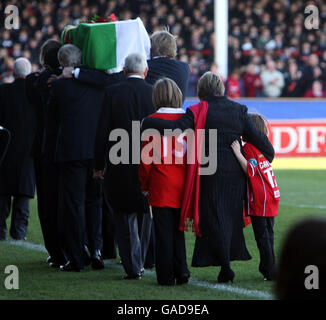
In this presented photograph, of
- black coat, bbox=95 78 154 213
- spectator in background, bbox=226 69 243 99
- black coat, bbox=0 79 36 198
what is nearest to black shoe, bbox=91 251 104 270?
black coat, bbox=95 78 154 213

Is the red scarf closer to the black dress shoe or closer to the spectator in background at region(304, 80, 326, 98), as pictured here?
the black dress shoe

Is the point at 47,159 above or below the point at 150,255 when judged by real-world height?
above

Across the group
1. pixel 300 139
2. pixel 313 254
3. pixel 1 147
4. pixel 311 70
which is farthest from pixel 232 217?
pixel 311 70

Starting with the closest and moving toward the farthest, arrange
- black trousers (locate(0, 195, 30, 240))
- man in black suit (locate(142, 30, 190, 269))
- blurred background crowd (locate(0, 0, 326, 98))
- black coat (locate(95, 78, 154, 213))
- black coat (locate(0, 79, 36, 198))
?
black coat (locate(95, 78, 154, 213))
man in black suit (locate(142, 30, 190, 269))
black trousers (locate(0, 195, 30, 240))
black coat (locate(0, 79, 36, 198))
blurred background crowd (locate(0, 0, 326, 98))

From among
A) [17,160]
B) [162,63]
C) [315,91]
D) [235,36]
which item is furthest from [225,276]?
[235,36]

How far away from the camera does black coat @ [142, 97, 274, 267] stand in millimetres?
5582

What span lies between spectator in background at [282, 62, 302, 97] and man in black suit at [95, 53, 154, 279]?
50.6 feet

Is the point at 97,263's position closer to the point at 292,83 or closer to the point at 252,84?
the point at 252,84

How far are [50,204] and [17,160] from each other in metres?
2.41

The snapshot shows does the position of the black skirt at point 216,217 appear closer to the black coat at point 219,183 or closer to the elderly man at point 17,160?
the black coat at point 219,183

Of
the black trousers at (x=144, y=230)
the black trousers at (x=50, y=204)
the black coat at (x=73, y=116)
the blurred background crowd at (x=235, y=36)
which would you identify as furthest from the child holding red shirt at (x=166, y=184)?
the blurred background crowd at (x=235, y=36)

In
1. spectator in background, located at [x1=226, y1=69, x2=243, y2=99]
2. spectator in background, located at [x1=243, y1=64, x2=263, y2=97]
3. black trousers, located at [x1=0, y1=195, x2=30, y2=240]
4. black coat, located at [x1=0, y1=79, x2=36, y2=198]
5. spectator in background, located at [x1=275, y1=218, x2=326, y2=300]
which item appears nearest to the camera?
spectator in background, located at [x1=275, y1=218, x2=326, y2=300]

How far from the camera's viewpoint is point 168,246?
18.3 ft
